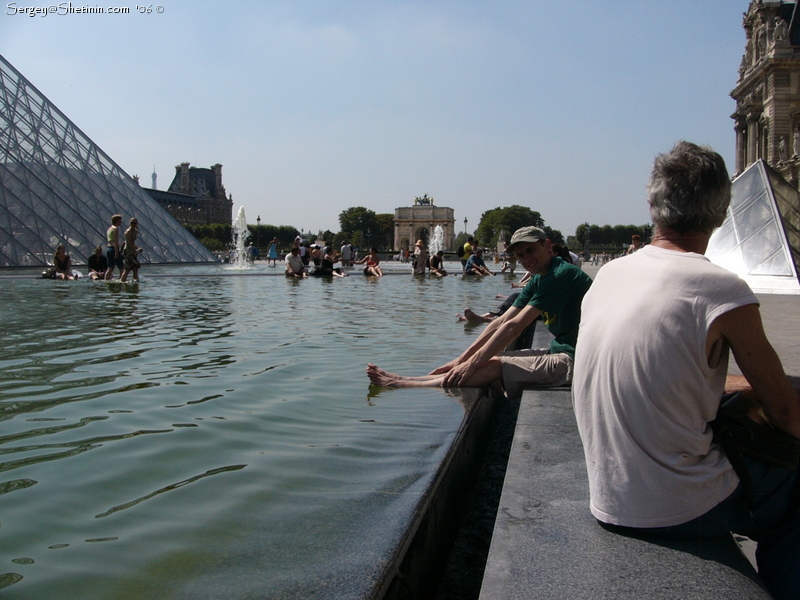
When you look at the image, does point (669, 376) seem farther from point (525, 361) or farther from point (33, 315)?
point (33, 315)

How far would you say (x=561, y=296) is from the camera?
3.80 metres

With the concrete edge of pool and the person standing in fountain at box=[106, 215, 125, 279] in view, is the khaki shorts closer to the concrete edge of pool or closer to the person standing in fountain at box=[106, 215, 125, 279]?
the concrete edge of pool

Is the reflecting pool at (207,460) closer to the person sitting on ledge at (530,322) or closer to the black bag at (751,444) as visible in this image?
the person sitting on ledge at (530,322)

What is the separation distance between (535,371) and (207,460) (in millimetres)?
1739

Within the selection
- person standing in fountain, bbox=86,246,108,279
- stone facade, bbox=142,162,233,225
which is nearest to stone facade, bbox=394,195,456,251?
stone facade, bbox=142,162,233,225

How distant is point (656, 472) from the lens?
1.79 meters

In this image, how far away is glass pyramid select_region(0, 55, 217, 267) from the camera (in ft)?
73.4

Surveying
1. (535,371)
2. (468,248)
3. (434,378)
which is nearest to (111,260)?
(468,248)

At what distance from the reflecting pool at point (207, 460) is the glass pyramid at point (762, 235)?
10631mm

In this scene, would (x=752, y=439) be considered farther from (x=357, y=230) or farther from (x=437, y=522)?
(x=357, y=230)

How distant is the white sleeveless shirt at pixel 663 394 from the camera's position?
1735 mm

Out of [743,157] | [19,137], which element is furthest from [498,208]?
[19,137]

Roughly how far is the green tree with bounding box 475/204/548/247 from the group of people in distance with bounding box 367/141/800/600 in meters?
119

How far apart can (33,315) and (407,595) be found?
24.2 feet
